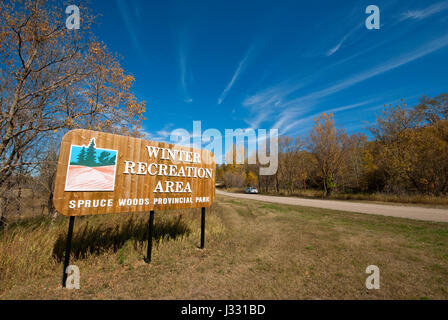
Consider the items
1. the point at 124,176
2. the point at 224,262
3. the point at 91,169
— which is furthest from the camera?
the point at 224,262

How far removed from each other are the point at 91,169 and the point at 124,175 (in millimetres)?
712

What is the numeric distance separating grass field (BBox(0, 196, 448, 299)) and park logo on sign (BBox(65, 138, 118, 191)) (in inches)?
77.0

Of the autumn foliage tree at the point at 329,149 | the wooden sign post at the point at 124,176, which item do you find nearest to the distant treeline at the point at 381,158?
the autumn foliage tree at the point at 329,149

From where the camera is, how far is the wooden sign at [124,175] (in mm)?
3834

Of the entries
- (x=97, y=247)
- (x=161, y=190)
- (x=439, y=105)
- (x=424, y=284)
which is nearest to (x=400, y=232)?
(x=424, y=284)

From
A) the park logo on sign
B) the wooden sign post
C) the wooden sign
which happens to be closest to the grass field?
the wooden sign post

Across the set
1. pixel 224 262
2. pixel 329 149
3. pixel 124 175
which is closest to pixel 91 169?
pixel 124 175

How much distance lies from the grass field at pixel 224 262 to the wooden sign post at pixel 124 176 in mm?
733

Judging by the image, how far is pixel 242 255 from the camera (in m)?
5.17

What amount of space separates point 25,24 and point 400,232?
14462 mm

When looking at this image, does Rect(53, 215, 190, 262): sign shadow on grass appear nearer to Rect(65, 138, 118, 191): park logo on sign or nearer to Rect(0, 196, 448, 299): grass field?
Rect(0, 196, 448, 299): grass field

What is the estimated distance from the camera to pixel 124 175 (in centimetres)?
456

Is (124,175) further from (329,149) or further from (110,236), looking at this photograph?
(329,149)

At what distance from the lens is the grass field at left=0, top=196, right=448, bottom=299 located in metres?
3.36
